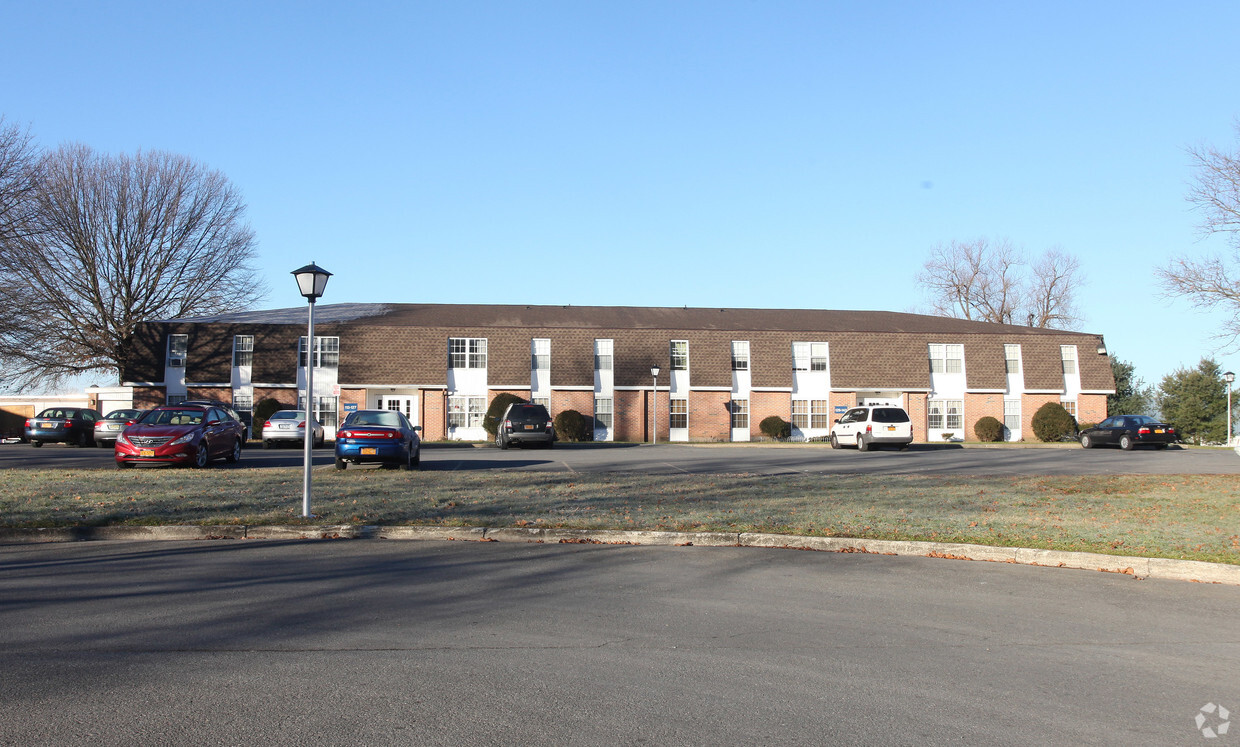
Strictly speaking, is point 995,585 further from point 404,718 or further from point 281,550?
point 281,550

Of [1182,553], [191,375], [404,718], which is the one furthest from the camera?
[191,375]

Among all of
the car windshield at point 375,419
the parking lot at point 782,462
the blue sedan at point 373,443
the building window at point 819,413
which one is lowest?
the parking lot at point 782,462

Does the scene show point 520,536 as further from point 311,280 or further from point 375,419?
point 375,419

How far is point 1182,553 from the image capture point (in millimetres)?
9898

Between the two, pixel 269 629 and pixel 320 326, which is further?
pixel 320 326

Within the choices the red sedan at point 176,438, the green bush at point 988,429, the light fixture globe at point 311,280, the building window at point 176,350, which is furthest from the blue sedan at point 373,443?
the green bush at point 988,429

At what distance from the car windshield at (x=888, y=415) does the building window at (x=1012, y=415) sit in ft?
60.7

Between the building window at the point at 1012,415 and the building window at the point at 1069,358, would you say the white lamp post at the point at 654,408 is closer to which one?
the building window at the point at 1012,415

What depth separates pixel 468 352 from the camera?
45.3 meters

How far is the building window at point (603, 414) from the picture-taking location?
45.4 m

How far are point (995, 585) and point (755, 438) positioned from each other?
37.1m

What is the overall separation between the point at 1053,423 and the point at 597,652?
44.0 metres

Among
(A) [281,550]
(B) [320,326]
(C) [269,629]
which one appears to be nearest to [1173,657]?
(C) [269,629]

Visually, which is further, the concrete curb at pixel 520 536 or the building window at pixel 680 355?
the building window at pixel 680 355
